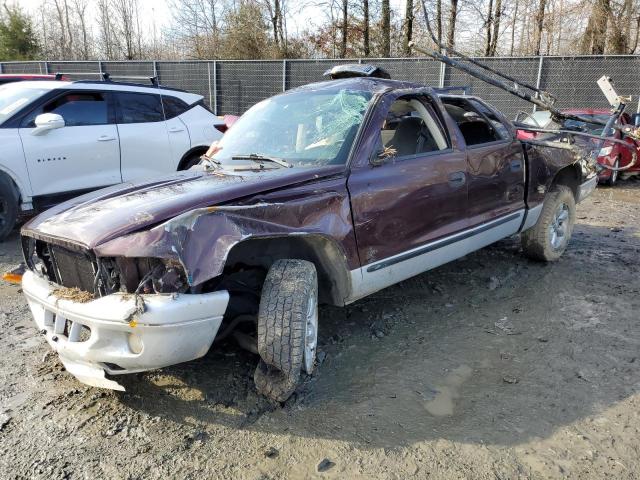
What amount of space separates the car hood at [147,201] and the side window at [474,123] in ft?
6.44

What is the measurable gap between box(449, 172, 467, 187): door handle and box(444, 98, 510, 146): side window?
74cm

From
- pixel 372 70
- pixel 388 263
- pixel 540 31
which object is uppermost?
pixel 540 31

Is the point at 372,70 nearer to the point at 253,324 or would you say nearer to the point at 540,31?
the point at 253,324

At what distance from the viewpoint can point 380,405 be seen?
2871 millimetres

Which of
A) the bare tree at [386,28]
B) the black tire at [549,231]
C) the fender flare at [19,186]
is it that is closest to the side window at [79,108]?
the fender flare at [19,186]

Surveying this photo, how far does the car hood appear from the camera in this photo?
254 centimetres

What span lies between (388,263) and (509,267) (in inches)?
90.8

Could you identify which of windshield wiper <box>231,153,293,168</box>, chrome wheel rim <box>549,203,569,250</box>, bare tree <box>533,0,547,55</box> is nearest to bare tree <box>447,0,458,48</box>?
bare tree <box>533,0,547,55</box>

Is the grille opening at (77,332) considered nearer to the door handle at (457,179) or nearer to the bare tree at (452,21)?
the door handle at (457,179)

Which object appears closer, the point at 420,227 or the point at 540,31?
the point at 420,227

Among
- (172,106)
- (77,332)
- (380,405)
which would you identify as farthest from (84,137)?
(380,405)

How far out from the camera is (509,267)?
5184 mm

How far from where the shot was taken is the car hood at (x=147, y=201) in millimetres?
2543

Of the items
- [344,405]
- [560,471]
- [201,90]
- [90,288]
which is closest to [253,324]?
[344,405]
